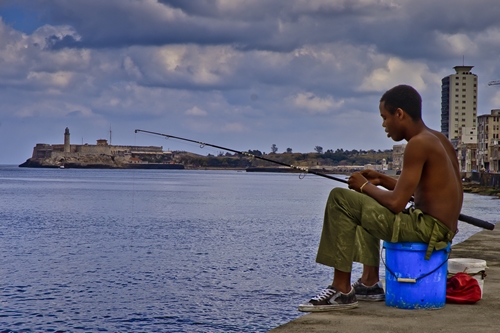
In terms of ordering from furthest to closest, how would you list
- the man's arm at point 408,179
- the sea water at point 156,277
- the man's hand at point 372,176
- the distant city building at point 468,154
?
the distant city building at point 468,154
the sea water at point 156,277
the man's hand at point 372,176
the man's arm at point 408,179

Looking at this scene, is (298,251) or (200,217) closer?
(298,251)

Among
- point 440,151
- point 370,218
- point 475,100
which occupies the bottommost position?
point 370,218

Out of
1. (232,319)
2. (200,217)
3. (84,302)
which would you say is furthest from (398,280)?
(200,217)

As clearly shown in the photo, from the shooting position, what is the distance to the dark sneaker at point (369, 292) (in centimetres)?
586

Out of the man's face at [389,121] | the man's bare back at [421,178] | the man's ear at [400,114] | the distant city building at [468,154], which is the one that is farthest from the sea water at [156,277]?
the distant city building at [468,154]

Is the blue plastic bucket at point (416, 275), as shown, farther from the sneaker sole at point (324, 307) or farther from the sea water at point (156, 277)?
the sea water at point (156, 277)

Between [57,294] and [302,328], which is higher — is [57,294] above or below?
below

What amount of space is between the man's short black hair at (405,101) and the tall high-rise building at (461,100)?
543 feet

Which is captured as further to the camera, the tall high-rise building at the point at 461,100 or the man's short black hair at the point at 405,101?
the tall high-rise building at the point at 461,100

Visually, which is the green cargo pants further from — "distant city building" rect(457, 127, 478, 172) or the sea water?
"distant city building" rect(457, 127, 478, 172)

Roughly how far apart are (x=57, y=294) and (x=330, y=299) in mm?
7636

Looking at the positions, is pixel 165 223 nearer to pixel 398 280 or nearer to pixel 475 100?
pixel 398 280

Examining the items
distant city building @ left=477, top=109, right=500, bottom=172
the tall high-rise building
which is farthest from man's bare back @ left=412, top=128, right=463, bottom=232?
the tall high-rise building

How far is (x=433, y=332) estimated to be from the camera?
4566mm
